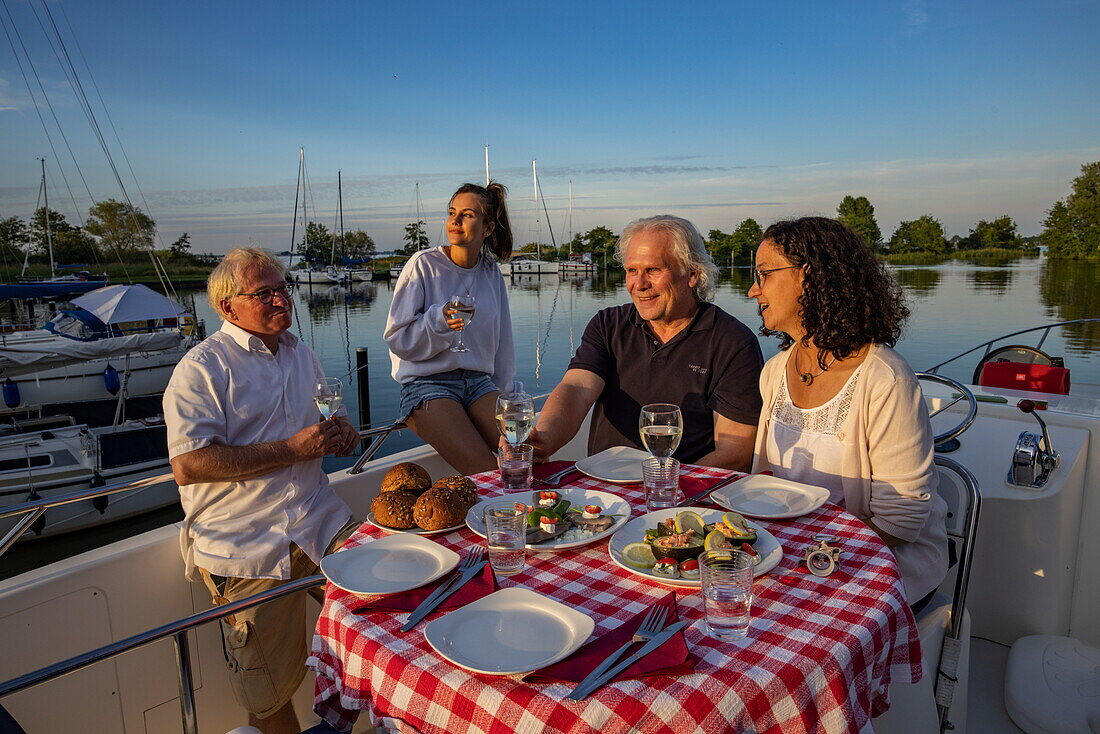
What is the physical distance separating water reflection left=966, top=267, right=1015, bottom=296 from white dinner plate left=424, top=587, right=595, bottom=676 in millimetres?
40909

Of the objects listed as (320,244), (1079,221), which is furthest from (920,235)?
(320,244)

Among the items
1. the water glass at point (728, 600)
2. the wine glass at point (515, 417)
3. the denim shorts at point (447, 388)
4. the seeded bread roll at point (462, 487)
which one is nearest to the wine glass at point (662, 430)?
the wine glass at point (515, 417)

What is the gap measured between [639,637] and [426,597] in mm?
377

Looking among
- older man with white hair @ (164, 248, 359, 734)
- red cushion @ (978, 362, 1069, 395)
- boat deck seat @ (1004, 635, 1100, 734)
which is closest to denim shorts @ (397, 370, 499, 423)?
older man with white hair @ (164, 248, 359, 734)

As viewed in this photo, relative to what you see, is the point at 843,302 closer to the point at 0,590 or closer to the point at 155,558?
the point at 155,558

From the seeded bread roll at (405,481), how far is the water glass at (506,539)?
1.20ft

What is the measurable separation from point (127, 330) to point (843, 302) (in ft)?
63.9

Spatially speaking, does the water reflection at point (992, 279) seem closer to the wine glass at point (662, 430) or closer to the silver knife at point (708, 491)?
the silver knife at point (708, 491)

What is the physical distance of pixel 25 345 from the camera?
48.4ft

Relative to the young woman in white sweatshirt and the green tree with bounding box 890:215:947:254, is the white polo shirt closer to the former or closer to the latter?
the young woman in white sweatshirt

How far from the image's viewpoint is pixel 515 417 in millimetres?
1630

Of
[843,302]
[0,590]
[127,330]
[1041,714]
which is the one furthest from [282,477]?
[127,330]

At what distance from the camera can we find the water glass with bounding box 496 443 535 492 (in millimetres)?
1663

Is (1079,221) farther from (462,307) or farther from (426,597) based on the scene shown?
(426,597)
